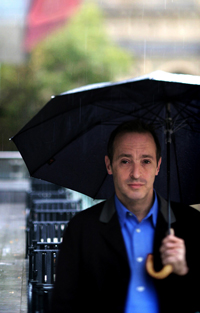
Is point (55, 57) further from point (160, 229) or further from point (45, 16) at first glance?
point (160, 229)

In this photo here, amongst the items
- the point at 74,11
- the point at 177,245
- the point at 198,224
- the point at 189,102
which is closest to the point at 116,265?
the point at 177,245

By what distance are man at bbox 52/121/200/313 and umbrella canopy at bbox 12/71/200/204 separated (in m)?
0.35

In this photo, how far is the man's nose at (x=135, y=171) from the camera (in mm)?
2854

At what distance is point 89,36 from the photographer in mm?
44344

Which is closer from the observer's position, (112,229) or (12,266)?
(112,229)

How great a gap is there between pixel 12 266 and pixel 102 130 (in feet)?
15.9

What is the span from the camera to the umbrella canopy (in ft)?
9.77

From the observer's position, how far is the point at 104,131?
11.5 feet

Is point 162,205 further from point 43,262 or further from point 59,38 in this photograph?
point 59,38

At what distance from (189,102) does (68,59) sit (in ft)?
131

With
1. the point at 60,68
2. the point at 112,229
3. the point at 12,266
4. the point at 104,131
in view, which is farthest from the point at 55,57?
the point at 112,229

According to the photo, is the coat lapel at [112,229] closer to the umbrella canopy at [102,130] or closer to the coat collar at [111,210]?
the coat collar at [111,210]

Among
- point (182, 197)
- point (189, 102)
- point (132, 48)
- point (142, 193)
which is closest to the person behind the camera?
point (142, 193)

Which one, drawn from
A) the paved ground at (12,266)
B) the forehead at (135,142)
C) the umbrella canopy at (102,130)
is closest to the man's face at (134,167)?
the forehead at (135,142)
